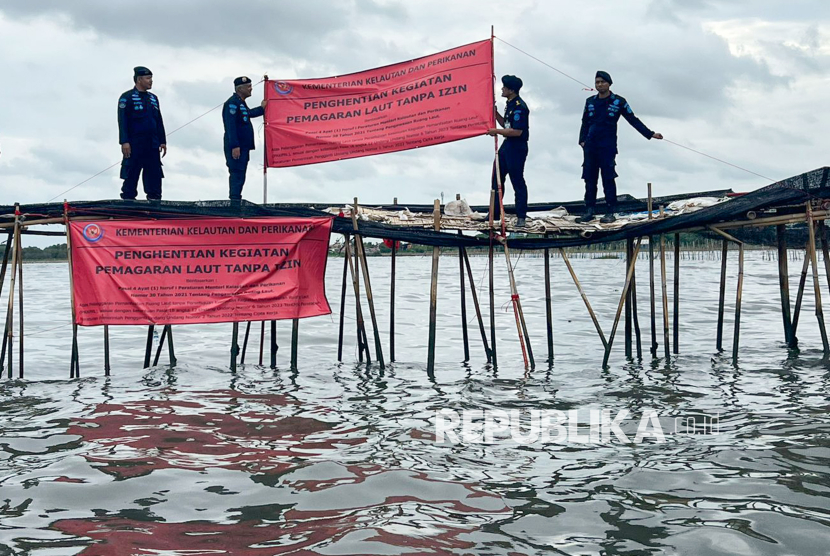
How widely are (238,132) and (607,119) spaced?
6.32 m

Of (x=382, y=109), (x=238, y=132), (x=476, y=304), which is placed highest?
(x=382, y=109)

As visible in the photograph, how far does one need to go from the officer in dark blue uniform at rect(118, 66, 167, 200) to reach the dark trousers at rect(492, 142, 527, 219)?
18.9 ft

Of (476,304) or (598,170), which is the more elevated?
(598,170)

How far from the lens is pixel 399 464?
856 cm

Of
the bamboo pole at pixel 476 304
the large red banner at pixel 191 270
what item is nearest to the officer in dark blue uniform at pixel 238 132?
the large red banner at pixel 191 270

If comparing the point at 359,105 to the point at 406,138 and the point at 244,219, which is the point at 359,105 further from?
the point at 244,219

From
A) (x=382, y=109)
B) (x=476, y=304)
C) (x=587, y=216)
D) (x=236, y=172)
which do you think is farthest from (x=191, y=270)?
(x=587, y=216)

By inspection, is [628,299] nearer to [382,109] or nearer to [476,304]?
[476,304]

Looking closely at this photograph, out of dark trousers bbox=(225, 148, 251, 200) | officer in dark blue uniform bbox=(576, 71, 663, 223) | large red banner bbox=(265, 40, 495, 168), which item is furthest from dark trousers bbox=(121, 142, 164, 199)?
officer in dark blue uniform bbox=(576, 71, 663, 223)

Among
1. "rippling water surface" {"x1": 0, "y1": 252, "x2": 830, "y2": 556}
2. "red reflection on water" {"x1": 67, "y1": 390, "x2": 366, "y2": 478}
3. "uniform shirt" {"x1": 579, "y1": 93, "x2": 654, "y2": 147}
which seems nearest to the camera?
"rippling water surface" {"x1": 0, "y1": 252, "x2": 830, "y2": 556}

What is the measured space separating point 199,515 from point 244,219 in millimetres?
6595

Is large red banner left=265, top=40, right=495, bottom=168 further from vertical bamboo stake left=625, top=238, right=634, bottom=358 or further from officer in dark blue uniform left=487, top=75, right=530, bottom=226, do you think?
vertical bamboo stake left=625, top=238, right=634, bottom=358

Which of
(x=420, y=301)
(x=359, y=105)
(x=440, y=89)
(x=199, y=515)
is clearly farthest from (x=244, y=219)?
(x=420, y=301)

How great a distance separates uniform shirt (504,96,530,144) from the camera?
13.5 meters
